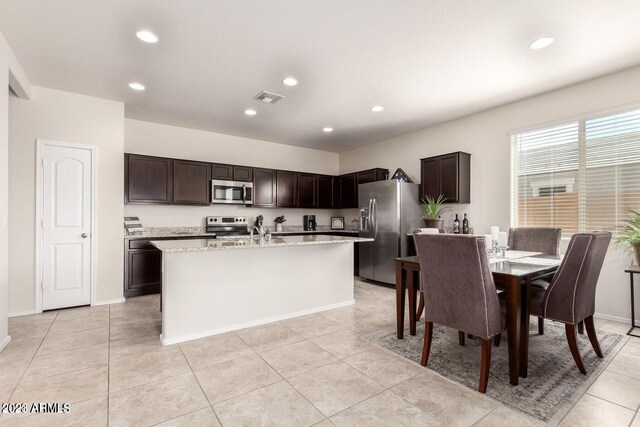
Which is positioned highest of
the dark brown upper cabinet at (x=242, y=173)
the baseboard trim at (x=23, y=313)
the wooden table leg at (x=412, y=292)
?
the dark brown upper cabinet at (x=242, y=173)

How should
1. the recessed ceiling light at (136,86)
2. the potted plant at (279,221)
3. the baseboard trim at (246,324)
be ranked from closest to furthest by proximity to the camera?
the baseboard trim at (246,324)
the recessed ceiling light at (136,86)
the potted plant at (279,221)

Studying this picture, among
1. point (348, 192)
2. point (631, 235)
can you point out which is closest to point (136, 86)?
point (348, 192)

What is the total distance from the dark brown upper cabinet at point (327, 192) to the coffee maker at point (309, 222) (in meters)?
0.34

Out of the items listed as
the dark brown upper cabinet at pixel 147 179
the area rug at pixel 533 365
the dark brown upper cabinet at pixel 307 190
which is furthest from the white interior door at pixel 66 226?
the area rug at pixel 533 365

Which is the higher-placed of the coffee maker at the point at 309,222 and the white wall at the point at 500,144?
the white wall at the point at 500,144

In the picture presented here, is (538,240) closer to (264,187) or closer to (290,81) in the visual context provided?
(290,81)

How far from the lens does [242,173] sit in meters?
5.67

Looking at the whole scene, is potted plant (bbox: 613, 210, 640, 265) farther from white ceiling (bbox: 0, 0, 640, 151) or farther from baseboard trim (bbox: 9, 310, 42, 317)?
baseboard trim (bbox: 9, 310, 42, 317)

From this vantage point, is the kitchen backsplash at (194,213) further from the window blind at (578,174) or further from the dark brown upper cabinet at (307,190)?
the window blind at (578,174)

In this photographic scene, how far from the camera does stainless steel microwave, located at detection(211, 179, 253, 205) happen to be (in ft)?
17.5

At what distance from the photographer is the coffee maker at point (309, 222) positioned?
676cm

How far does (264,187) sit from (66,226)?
9.83 feet

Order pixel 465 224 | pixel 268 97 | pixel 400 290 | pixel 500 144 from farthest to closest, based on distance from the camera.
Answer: pixel 465 224 → pixel 500 144 → pixel 268 97 → pixel 400 290

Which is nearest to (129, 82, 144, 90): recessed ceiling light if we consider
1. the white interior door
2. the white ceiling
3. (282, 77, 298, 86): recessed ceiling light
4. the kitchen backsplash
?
the white ceiling
